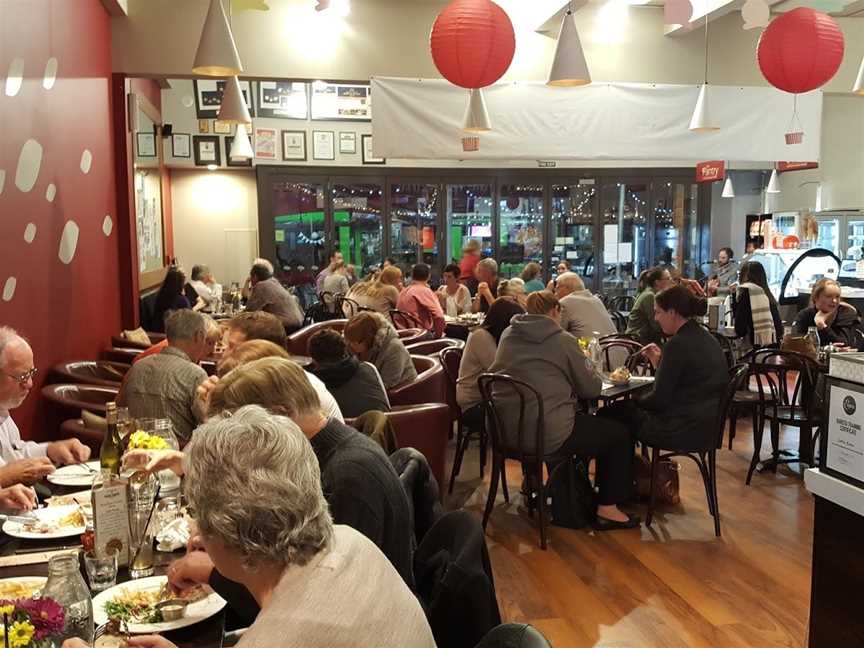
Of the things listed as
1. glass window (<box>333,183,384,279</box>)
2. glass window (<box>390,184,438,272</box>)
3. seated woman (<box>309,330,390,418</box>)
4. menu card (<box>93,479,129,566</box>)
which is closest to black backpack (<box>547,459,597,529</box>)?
seated woman (<box>309,330,390,418</box>)

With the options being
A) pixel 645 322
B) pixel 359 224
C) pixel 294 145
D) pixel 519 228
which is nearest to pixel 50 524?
pixel 645 322

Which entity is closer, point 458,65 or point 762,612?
point 762,612

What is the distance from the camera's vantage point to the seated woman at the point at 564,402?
4.42m

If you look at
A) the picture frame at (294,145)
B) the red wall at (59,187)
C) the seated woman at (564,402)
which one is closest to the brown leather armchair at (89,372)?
the red wall at (59,187)

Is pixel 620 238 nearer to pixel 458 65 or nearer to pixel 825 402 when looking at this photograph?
pixel 458 65

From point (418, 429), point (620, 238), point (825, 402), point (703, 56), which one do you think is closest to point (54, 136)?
point (418, 429)

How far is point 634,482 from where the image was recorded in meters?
4.98

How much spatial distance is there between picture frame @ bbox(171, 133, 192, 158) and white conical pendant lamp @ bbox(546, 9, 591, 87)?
824 cm

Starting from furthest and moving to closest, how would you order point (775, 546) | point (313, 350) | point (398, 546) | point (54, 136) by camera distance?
point (54, 136)
point (775, 546)
point (313, 350)
point (398, 546)

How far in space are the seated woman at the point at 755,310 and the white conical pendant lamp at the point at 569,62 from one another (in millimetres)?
2850

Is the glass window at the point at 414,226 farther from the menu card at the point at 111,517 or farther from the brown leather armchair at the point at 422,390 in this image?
the menu card at the point at 111,517

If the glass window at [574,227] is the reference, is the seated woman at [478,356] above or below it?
below

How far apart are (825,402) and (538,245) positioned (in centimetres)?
1158

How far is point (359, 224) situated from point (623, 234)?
4480 mm
